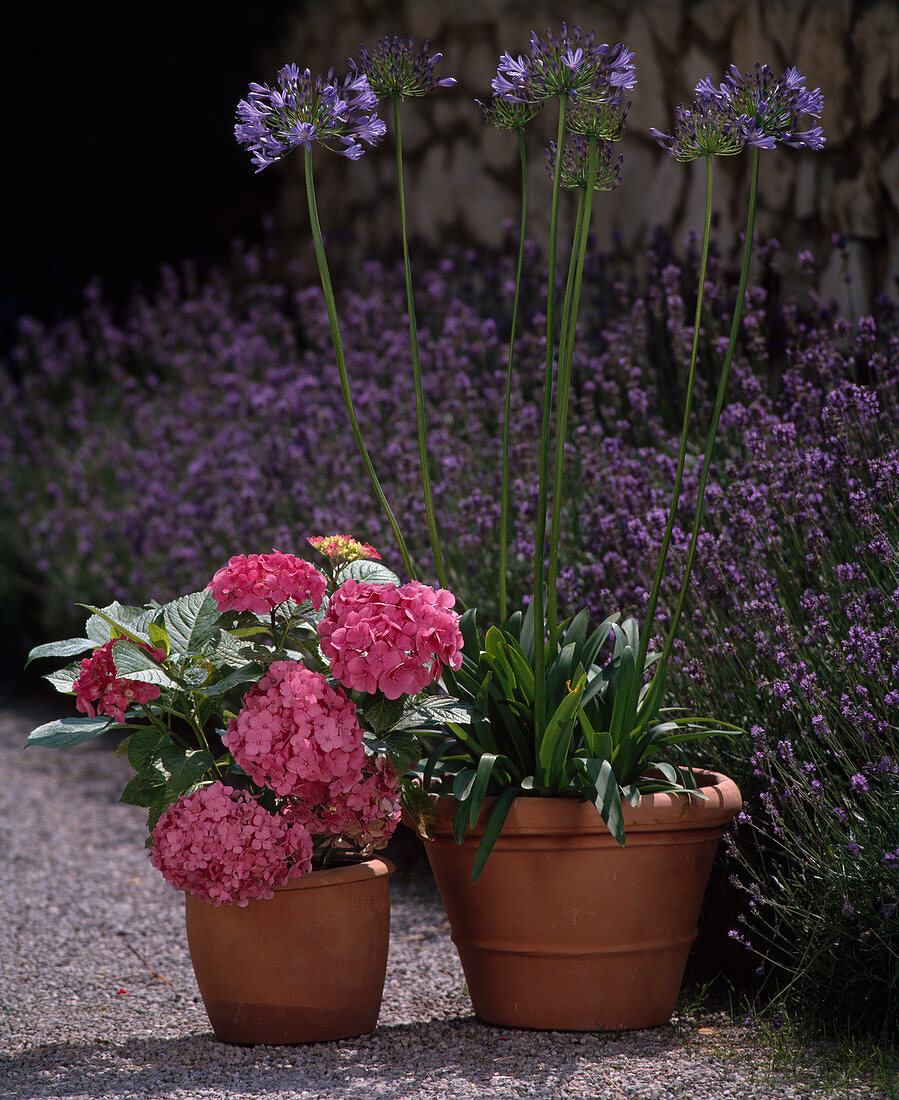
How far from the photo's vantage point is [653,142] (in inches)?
171

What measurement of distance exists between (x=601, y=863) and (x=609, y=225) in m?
2.96

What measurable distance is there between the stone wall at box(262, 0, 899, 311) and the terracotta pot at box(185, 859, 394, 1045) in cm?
218

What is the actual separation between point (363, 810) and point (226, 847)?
244 millimetres

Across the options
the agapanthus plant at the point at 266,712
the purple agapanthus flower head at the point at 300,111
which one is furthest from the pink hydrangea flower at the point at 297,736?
the purple agapanthus flower head at the point at 300,111

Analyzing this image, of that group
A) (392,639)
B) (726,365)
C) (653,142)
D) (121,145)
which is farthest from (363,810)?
(121,145)

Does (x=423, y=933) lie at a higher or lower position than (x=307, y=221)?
lower

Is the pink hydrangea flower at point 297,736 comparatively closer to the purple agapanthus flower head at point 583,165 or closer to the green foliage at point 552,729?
the green foliage at point 552,729

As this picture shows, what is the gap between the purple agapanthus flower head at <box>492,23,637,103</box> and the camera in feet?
6.43

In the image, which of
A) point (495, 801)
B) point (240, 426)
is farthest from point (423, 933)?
point (240, 426)

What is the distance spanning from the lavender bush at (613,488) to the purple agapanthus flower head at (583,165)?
2.30ft

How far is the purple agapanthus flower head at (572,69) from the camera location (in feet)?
6.43

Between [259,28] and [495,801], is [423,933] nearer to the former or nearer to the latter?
[495,801]

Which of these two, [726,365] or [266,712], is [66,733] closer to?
[266,712]

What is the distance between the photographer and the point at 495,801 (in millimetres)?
2098
